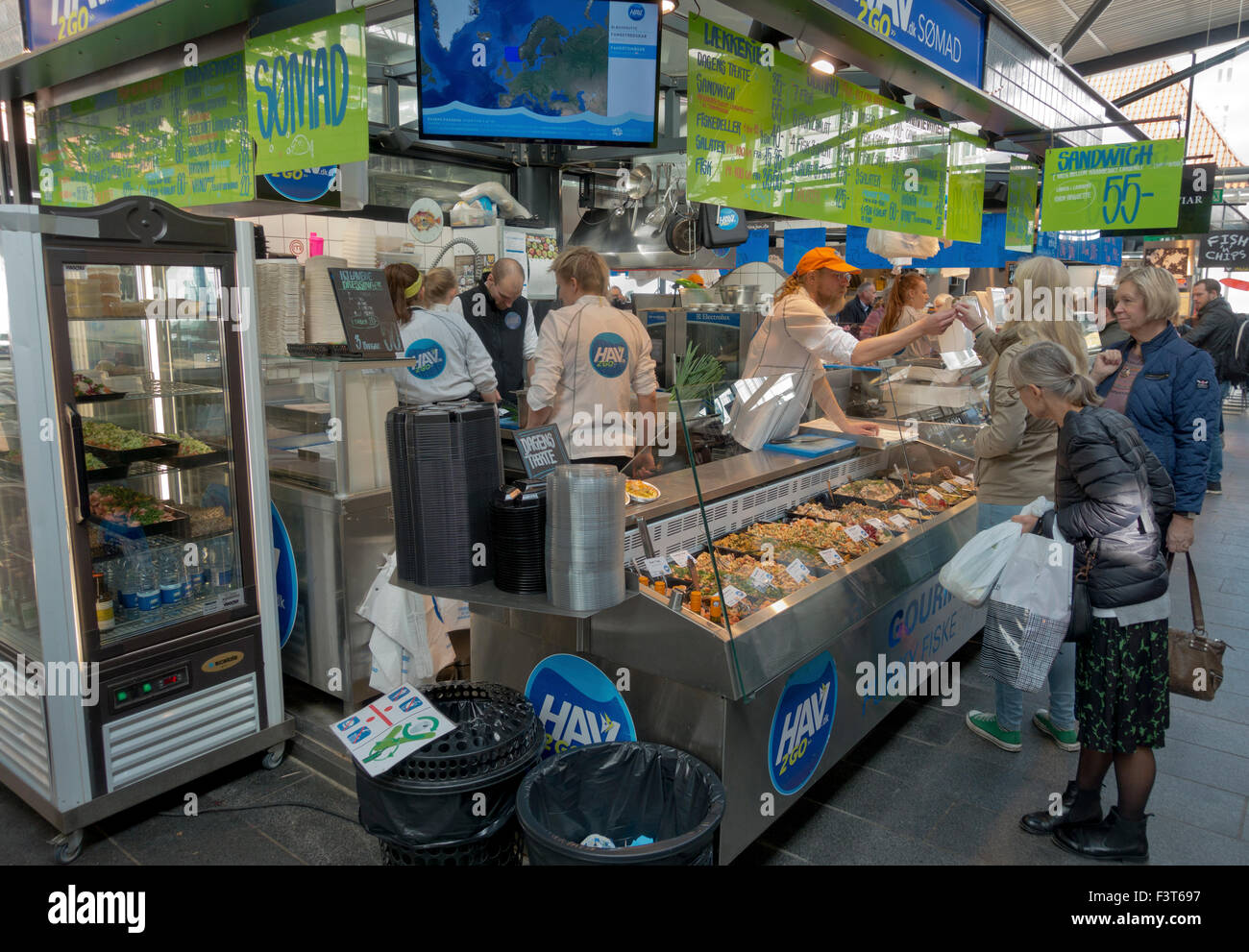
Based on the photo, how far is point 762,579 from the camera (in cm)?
290

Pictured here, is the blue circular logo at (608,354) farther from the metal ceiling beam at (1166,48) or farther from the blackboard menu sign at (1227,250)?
the blackboard menu sign at (1227,250)

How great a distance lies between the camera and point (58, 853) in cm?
292

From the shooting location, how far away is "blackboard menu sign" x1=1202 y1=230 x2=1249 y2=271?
15578 mm

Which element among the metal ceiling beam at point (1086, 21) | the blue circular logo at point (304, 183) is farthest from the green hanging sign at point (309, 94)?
the metal ceiling beam at point (1086, 21)

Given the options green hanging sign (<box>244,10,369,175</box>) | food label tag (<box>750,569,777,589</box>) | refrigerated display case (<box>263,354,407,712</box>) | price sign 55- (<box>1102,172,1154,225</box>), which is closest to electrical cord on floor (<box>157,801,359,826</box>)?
refrigerated display case (<box>263,354,407,712</box>)

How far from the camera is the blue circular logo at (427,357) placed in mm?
4906

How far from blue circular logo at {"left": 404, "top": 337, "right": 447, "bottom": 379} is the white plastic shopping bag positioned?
3.27 metres

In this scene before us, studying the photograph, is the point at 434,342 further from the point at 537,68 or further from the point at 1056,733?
the point at 1056,733

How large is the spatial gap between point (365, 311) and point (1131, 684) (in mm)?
3458

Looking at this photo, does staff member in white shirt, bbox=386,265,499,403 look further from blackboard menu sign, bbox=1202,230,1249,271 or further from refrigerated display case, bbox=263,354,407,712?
blackboard menu sign, bbox=1202,230,1249,271

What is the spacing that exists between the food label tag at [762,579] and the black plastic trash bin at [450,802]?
97 cm
